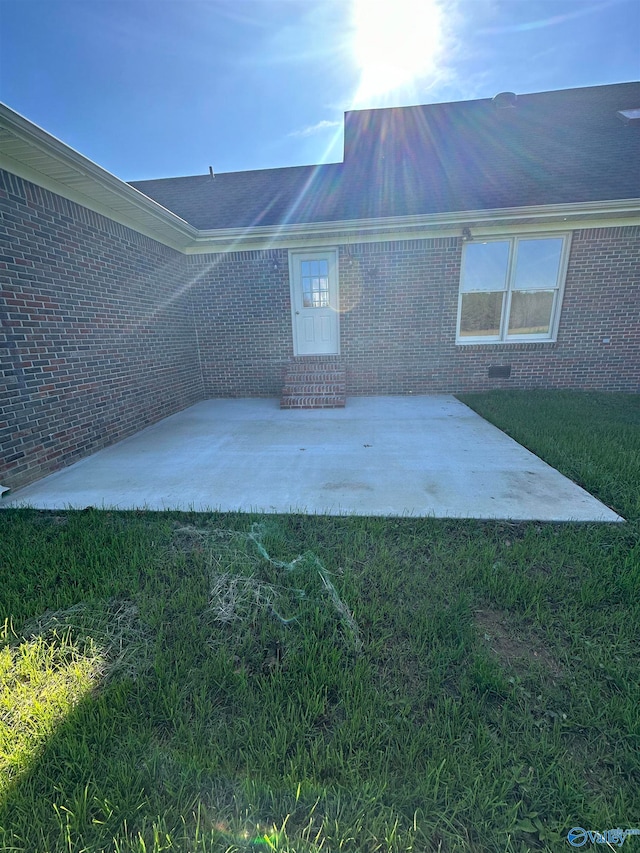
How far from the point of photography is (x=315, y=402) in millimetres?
Result: 6457

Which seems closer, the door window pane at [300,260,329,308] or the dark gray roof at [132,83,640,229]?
the dark gray roof at [132,83,640,229]

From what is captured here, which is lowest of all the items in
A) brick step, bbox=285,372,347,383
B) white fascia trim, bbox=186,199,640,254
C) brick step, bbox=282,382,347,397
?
brick step, bbox=282,382,347,397

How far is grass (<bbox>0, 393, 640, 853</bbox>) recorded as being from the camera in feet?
3.83

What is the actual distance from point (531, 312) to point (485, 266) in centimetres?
121

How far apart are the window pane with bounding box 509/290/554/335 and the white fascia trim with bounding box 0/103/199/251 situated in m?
5.96

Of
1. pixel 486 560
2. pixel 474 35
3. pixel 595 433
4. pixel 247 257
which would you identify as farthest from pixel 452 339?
pixel 486 560

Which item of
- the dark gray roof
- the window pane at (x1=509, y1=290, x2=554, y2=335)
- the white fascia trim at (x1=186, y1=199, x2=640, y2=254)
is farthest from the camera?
the window pane at (x1=509, y1=290, x2=554, y2=335)

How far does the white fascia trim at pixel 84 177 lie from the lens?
2.98m

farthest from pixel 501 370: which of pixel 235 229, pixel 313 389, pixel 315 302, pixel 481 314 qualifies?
pixel 235 229

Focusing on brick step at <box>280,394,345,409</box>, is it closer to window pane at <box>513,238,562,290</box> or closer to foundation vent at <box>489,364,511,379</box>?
foundation vent at <box>489,364,511,379</box>

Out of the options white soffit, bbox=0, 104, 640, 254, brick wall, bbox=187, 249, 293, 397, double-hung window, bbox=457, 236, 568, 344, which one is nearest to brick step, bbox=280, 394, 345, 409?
brick wall, bbox=187, 249, 293, 397

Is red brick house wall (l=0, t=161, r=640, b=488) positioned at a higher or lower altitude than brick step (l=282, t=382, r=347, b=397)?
higher

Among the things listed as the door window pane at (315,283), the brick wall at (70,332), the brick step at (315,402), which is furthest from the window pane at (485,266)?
the brick wall at (70,332)

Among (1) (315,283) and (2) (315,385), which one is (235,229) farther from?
(2) (315,385)
